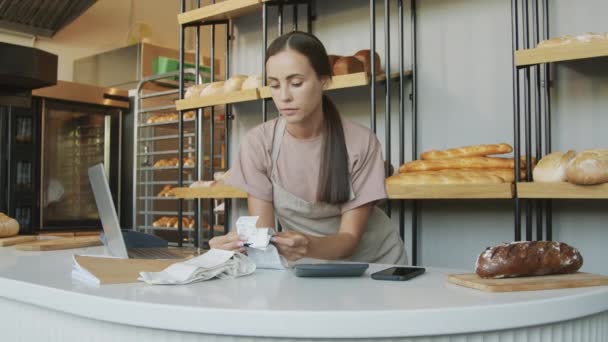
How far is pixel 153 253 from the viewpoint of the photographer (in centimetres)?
154

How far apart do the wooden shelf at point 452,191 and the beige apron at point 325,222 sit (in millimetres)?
229

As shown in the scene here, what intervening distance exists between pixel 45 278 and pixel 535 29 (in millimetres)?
1808

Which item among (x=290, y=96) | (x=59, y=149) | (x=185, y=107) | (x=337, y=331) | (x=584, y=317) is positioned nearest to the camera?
(x=337, y=331)

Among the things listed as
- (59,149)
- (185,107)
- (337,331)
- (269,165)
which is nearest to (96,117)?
(59,149)

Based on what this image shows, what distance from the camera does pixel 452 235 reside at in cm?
243

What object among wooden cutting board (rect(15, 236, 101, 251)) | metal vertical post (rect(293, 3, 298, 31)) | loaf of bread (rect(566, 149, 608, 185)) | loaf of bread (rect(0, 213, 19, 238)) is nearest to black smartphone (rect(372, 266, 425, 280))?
loaf of bread (rect(566, 149, 608, 185))

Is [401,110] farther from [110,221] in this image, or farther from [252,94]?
[110,221]

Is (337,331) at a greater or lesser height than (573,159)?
lesser

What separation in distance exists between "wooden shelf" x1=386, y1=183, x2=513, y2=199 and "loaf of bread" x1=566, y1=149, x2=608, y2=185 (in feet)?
0.75

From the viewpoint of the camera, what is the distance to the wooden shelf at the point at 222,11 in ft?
9.23

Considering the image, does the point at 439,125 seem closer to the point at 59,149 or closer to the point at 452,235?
the point at 452,235

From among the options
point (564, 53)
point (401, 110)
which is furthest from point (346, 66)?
point (564, 53)

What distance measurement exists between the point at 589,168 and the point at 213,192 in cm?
165

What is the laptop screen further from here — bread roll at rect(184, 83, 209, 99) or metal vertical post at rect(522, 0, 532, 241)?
bread roll at rect(184, 83, 209, 99)
